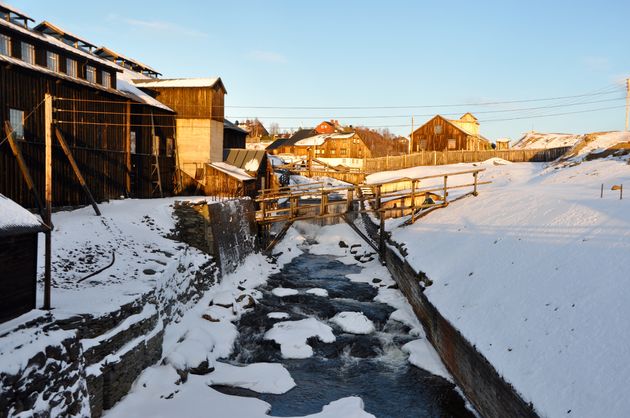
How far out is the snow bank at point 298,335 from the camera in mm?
14711

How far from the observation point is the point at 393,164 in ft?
176

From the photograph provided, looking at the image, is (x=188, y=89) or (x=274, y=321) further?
(x=188, y=89)

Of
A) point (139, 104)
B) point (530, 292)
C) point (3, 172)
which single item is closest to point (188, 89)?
point (139, 104)

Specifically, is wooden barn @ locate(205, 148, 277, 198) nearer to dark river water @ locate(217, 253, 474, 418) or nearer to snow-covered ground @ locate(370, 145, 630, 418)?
dark river water @ locate(217, 253, 474, 418)

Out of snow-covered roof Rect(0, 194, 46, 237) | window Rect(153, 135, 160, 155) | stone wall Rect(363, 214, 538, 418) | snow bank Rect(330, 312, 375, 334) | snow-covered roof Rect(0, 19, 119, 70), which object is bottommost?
snow bank Rect(330, 312, 375, 334)

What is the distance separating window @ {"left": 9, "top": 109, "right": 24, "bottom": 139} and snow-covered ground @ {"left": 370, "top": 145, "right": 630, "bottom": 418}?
16767mm

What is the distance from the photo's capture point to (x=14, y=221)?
29.2 ft

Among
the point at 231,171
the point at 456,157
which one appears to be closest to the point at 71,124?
the point at 231,171

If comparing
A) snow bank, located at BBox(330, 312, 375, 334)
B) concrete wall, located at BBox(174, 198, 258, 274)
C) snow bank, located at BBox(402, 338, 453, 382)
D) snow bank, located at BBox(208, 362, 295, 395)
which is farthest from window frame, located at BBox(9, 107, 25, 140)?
snow bank, located at BBox(402, 338, 453, 382)

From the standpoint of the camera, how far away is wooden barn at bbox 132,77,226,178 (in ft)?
98.9

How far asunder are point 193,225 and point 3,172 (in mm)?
7773

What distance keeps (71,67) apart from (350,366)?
18580mm

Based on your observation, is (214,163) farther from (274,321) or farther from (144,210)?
(274,321)

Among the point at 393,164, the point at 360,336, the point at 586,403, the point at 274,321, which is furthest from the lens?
the point at 393,164
